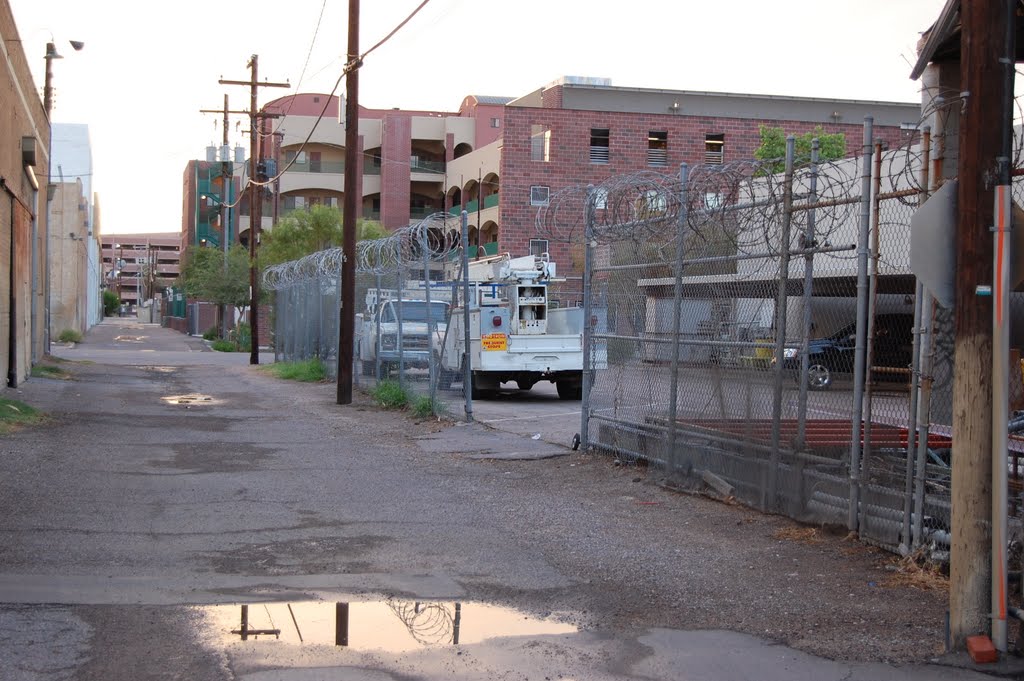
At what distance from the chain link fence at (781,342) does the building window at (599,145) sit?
1386 inches

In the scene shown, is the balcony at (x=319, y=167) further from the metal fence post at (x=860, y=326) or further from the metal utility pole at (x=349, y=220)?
the metal fence post at (x=860, y=326)

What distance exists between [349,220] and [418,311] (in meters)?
3.58

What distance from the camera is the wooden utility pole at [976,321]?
5422 millimetres

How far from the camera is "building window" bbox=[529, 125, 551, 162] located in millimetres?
45969

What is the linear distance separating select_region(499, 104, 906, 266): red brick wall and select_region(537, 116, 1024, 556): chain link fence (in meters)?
33.8

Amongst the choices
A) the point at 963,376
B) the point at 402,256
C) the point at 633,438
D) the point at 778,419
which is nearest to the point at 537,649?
the point at 963,376

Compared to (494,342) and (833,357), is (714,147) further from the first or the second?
(833,357)

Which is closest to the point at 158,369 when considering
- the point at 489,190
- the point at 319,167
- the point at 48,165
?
the point at 48,165

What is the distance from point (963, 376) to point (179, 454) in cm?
985

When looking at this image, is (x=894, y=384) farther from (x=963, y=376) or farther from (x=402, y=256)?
(x=402, y=256)

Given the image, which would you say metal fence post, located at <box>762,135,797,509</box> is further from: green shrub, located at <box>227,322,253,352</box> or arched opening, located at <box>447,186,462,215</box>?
arched opening, located at <box>447,186,462,215</box>

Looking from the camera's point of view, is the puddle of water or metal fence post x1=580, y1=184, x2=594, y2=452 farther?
the puddle of water

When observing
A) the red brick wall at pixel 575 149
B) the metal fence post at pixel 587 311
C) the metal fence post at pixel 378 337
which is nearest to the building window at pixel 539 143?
the red brick wall at pixel 575 149

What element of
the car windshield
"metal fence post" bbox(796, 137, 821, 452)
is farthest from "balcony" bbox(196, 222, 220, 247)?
"metal fence post" bbox(796, 137, 821, 452)
